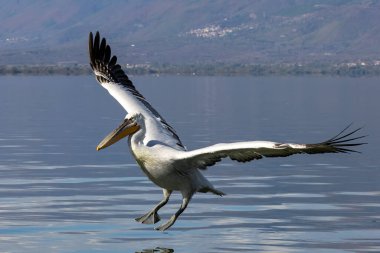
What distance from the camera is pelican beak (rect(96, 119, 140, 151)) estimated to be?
1636 centimetres

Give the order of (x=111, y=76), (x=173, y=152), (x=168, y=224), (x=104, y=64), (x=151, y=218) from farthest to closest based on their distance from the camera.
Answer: (x=104, y=64) < (x=111, y=76) < (x=151, y=218) < (x=168, y=224) < (x=173, y=152)

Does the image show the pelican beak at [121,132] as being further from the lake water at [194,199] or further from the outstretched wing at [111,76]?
the outstretched wing at [111,76]

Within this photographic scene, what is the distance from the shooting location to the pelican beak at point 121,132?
16359 mm

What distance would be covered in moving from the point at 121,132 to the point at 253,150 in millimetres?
1991

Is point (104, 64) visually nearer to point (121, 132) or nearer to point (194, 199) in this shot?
point (194, 199)

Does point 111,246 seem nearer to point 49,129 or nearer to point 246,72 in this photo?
point 49,129

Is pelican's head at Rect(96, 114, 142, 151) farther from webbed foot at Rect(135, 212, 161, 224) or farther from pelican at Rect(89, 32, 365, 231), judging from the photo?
webbed foot at Rect(135, 212, 161, 224)

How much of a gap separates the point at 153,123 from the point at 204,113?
122 ft

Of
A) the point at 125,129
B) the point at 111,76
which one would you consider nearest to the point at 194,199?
the point at 111,76

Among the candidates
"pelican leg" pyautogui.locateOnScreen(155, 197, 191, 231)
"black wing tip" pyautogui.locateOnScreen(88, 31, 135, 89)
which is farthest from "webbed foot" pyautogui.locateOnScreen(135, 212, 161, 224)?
"black wing tip" pyautogui.locateOnScreen(88, 31, 135, 89)

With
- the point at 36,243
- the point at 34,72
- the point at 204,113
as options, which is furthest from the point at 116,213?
the point at 34,72

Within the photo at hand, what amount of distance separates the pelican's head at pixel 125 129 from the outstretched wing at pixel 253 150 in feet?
2.64

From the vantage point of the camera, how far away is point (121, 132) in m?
16.4

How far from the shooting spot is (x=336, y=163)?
93.3 ft
